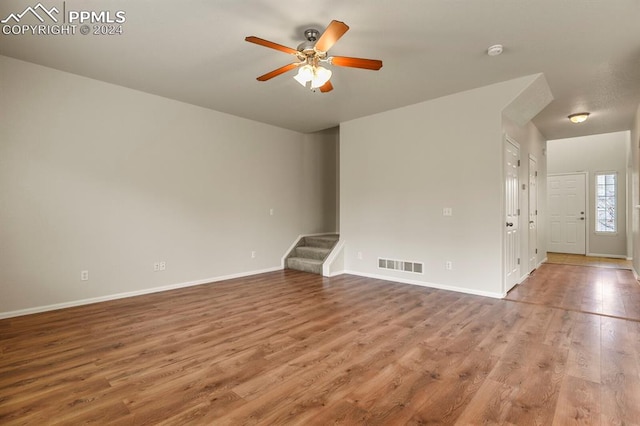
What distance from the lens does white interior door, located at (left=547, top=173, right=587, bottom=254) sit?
312 inches

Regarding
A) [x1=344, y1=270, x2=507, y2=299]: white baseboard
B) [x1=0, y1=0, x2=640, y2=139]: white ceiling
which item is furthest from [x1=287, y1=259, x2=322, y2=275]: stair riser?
[x1=0, y1=0, x2=640, y2=139]: white ceiling

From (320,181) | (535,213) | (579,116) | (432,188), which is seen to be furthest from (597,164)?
(320,181)

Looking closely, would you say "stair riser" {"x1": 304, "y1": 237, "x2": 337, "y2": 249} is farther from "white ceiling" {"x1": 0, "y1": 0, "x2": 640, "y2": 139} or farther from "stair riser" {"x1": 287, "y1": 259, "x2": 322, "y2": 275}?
"white ceiling" {"x1": 0, "y1": 0, "x2": 640, "y2": 139}

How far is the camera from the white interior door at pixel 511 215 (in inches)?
168

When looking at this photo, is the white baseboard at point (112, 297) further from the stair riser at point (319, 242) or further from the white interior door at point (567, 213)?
the white interior door at point (567, 213)

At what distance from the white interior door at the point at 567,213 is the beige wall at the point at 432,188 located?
334cm

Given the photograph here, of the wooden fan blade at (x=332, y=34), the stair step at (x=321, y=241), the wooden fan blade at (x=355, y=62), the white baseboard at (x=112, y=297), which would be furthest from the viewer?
the stair step at (x=321, y=241)

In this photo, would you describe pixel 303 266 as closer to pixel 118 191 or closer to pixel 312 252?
pixel 312 252

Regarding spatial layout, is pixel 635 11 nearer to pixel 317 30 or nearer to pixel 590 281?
pixel 317 30

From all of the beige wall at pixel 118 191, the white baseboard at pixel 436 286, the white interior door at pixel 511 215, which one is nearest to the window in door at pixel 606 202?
the white interior door at pixel 511 215

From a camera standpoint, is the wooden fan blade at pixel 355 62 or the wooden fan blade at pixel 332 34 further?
the wooden fan blade at pixel 355 62

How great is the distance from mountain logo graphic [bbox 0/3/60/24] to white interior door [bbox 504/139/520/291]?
506cm

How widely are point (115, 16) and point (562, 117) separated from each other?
6589mm

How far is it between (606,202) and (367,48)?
809 centimetres
